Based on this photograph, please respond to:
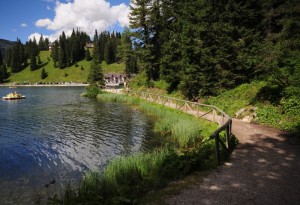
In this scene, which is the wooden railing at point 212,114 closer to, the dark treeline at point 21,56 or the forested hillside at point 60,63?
the forested hillside at point 60,63

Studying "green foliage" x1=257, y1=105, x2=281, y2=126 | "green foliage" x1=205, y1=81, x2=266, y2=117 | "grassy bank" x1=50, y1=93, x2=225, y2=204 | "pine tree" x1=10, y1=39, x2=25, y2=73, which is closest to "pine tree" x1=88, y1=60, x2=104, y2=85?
"green foliage" x1=205, y1=81, x2=266, y2=117

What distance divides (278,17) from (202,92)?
12229 mm

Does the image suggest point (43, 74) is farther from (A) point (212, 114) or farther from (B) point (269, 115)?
(B) point (269, 115)

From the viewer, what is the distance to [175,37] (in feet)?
117

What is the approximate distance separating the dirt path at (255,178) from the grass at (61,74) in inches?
5352

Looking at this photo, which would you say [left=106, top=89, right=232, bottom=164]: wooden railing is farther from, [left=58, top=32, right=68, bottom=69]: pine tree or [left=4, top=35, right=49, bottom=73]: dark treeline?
[left=4, top=35, right=49, bottom=73]: dark treeline

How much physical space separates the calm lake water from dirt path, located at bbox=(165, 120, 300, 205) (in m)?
6.50

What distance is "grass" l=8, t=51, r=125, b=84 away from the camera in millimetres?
147875

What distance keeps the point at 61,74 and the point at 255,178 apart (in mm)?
155636

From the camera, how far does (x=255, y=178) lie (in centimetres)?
928

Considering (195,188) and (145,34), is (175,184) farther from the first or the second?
(145,34)

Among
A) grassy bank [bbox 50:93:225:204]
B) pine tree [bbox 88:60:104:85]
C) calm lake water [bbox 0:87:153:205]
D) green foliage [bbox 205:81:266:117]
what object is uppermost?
pine tree [bbox 88:60:104:85]

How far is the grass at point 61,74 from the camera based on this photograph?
14788 centimetres

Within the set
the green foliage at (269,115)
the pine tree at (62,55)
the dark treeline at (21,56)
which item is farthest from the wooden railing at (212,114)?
the dark treeline at (21,56)
